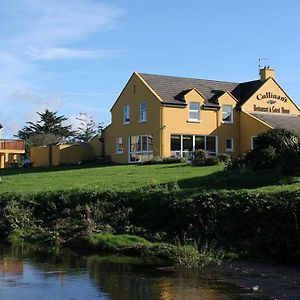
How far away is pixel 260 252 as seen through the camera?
15.9 meters

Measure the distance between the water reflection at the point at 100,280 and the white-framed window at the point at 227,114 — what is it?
105ft

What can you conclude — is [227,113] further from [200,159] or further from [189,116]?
[200,159]

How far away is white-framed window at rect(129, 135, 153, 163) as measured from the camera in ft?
150

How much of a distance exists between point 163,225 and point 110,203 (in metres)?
2.98

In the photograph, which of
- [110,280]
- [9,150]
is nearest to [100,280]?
[110,280]

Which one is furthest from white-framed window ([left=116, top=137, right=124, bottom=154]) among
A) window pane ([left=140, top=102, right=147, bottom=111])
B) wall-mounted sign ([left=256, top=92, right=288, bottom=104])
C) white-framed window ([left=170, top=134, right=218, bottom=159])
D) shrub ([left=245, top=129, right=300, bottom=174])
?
shrub ([left=245, top=129, right=300, bottom=174])

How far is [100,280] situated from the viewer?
13531 millimetres

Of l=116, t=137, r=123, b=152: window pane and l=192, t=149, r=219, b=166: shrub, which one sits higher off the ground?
l=116, t=137, r=123, b=152: window pane

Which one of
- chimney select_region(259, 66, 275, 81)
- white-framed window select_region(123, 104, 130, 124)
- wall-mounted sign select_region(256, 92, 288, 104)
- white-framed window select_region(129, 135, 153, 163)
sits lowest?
white-framed window select_region(129, 135, 153, 163)

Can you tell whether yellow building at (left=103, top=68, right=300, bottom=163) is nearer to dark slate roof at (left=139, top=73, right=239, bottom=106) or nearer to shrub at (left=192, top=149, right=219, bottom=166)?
dark slate roof at (left=139, top=73, right=239, bottom=106)

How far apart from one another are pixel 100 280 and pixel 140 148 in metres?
33.6

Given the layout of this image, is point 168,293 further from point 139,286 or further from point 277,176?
point 277,176

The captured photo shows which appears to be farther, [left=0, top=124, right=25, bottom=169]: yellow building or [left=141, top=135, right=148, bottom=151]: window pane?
[left=0, top=124, right=25, bottom=169]: yellow building

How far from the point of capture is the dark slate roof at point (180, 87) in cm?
4612
